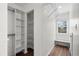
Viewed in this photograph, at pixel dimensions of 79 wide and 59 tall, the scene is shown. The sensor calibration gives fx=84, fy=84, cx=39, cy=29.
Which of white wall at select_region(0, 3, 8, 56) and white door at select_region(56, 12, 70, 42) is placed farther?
white door at select_region(56, 12, 70, 42)

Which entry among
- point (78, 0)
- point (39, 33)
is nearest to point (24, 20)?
point (39, 33)

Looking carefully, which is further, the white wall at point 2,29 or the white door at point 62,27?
the white door at point 62,27

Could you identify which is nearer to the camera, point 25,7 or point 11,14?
point 11,14

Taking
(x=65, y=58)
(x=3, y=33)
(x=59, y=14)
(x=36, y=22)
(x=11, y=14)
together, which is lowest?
(x=65, y=58)

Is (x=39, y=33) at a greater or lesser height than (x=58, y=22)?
lesser

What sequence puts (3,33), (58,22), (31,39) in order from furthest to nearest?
(58,22) < (31,39) < (3,33)

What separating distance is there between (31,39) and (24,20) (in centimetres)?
82

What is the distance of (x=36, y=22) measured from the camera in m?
1.69

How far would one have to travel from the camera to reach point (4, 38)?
2.02ft

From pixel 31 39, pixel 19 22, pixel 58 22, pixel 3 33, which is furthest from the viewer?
pixel 58 22

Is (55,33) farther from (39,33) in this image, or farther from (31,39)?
(39,33)

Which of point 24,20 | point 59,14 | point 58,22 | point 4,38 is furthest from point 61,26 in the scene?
point 4,38

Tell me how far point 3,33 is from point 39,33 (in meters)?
1.10

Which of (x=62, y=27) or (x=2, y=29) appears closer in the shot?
(x=2, y=29)
